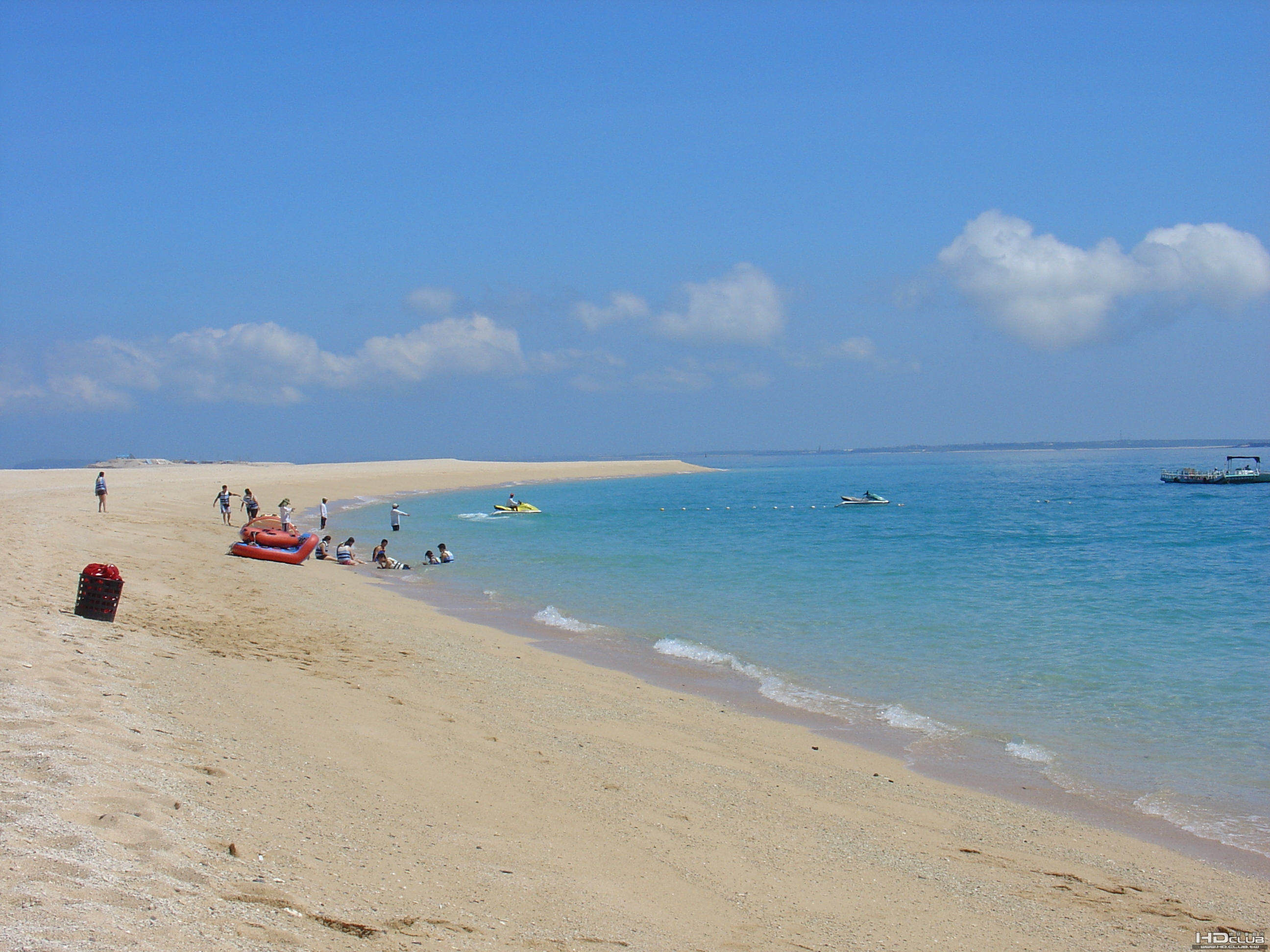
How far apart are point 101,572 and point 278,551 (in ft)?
39.2

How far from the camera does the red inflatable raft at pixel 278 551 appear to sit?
2269 centimetres

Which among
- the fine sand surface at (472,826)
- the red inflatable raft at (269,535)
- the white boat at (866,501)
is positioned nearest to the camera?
the fine sand surface at (472,826)

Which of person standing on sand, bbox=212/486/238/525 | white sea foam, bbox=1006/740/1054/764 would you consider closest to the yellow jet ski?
person standing on sand, bbox=212/486/238/525

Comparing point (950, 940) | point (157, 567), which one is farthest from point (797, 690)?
point (157, 567)

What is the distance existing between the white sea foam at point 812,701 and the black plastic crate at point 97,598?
9079mm

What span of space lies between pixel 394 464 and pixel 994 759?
123 m

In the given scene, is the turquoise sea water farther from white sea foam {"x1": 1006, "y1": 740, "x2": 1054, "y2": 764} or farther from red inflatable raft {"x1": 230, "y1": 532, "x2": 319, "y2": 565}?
red inflatable raft {"x1": 230, "y1": 532, "x2": 319, "y2": 565}

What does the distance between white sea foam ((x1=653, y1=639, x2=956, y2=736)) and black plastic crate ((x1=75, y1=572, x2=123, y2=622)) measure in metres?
9.08

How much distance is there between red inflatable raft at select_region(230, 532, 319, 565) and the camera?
22.7m

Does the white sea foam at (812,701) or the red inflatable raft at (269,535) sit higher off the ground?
the red inflatable raft at (269,535)

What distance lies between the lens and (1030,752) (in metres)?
10.2

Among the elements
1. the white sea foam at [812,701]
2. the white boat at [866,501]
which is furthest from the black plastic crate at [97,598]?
the white boat at [866,501]

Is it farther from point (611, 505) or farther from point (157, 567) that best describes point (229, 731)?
point (611, 505)

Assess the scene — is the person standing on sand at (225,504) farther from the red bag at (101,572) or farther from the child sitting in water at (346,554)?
the red bag at (101,572)
